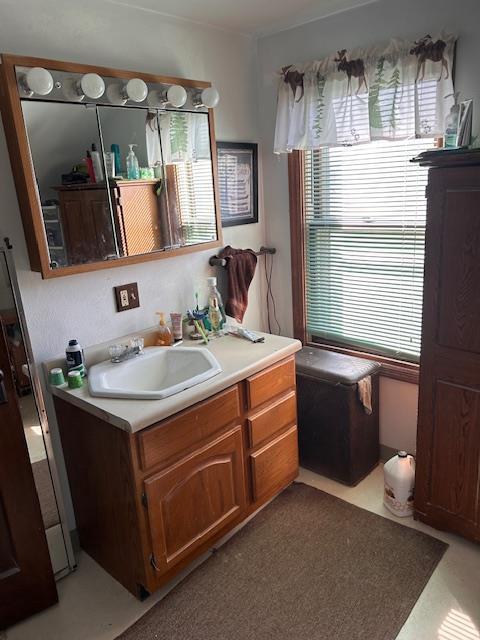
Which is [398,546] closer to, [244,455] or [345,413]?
[345,413]

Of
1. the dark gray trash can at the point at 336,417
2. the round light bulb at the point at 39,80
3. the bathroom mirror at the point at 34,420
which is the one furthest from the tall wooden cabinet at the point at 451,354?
the bathroom mirror at the point at 34,420

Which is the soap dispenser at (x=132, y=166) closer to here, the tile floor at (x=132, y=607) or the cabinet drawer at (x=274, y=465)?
the cabinet drawer at (x=274, y=465)

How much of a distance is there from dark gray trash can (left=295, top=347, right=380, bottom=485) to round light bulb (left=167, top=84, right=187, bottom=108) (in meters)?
1.41

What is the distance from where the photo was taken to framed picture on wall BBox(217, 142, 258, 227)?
253cm

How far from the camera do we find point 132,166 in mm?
2037

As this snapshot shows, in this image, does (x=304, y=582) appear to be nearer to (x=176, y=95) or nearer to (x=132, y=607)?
(x=132, y=607)

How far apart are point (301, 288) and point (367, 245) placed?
0.49 metres

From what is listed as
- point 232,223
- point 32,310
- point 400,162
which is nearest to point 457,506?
point 400,162

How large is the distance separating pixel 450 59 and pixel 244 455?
6.22ft

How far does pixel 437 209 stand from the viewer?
1794 mm

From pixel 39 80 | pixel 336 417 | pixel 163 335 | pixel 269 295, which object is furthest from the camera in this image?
pixel 269 295

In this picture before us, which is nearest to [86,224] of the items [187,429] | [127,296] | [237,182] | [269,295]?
[127,296]

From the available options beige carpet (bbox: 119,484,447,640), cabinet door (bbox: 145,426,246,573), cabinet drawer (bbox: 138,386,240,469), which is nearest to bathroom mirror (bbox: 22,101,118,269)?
cabinet drawer (bbox: 138,386,240,469)

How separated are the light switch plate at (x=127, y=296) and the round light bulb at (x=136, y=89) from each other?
0.79 m
